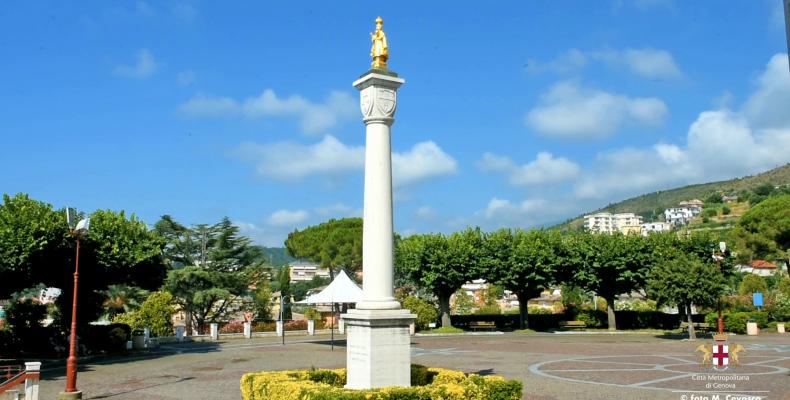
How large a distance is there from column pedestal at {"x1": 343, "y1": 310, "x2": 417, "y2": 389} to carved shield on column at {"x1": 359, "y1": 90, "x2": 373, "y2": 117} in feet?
14.7

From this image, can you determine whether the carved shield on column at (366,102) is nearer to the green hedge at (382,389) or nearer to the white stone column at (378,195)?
the white stone column at (378,195)

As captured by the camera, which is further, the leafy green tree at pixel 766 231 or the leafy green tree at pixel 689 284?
the leafy green tree at pixel 766 231

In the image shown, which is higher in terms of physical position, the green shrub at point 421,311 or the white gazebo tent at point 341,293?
the white gazebo tent at point 341,293

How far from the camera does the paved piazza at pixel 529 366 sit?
17297mm

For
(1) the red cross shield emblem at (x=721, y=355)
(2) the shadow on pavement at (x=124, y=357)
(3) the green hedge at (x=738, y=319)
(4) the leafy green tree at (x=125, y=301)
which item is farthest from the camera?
(4) the leafy green tree at (x=125, y=301)

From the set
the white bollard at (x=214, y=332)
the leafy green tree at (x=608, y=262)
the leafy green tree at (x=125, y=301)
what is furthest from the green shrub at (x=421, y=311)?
the leafy green tree at (x=125, y=301)

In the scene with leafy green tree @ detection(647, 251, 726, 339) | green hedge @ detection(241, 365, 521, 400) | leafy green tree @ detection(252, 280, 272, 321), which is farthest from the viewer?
leafy green tree @ detection(252, 280, 272, 321)

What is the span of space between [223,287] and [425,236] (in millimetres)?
16644

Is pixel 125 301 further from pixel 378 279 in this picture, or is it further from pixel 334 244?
pixel 378 279

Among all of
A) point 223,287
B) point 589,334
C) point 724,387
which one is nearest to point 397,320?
point 724,387

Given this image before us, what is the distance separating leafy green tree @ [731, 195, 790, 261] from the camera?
5847cm

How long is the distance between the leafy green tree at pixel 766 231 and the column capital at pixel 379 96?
2178 inches

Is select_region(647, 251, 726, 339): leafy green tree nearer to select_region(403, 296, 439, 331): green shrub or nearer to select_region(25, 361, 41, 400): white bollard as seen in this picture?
select_region(403, 296, 439, 331): green shrub

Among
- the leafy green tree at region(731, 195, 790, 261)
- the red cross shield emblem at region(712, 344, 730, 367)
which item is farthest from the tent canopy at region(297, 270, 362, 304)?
the leafy green tree at region(731, 195, 790, 261)
